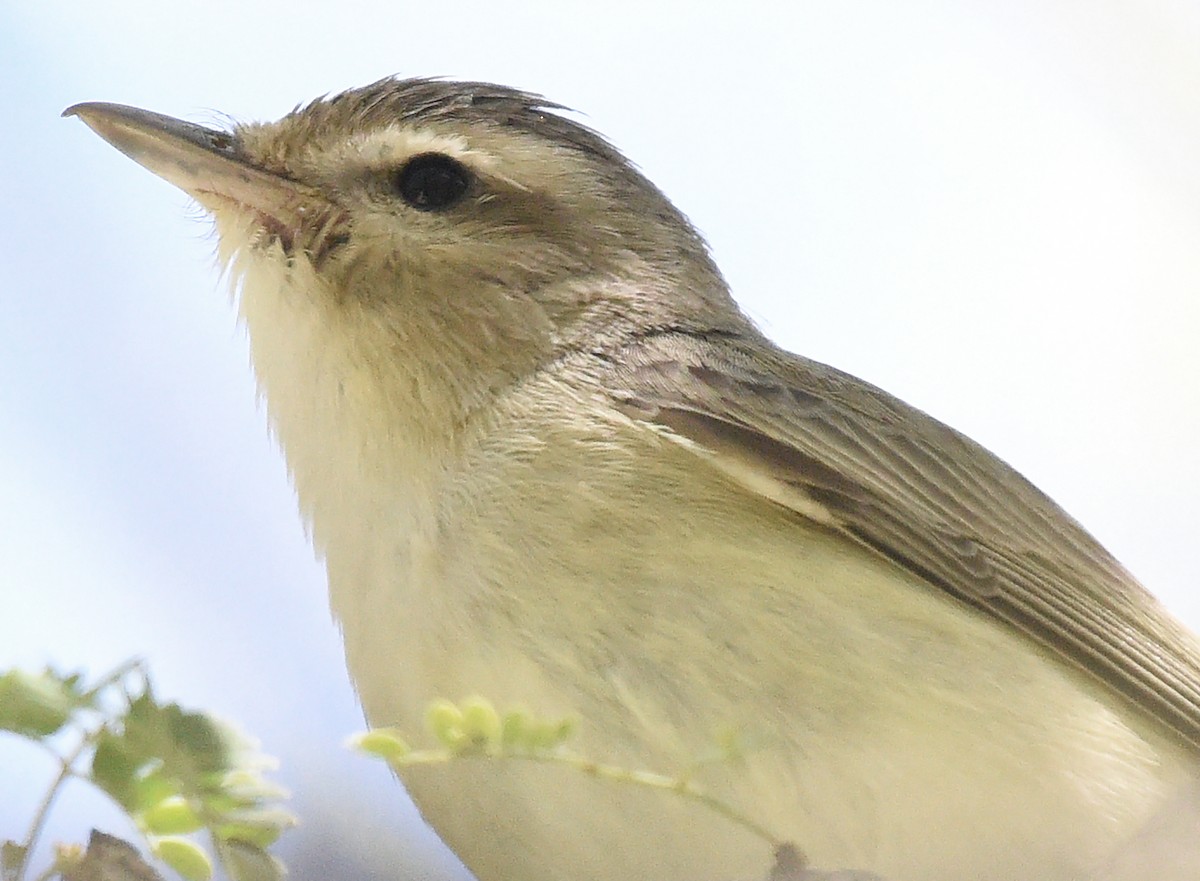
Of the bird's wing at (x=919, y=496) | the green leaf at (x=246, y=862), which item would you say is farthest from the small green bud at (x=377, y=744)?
the bird's wing at (x=919, y=496)

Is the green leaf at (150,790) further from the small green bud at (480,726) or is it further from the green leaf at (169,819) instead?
the small green bud at (480,726)

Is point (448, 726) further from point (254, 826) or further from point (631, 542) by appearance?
point (631, 542)

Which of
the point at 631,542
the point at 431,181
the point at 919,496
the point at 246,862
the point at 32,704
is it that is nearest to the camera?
the point at 32,704

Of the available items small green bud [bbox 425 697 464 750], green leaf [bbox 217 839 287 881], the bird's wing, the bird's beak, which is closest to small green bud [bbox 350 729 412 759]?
small green bud [bbox 425 697 464 750]

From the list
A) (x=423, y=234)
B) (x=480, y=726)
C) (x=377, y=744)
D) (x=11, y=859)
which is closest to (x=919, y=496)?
(x=423, y=234)

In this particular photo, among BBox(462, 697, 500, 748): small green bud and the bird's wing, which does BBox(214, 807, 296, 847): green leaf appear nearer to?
BBox(462, 697, 500, 748): small green bud
